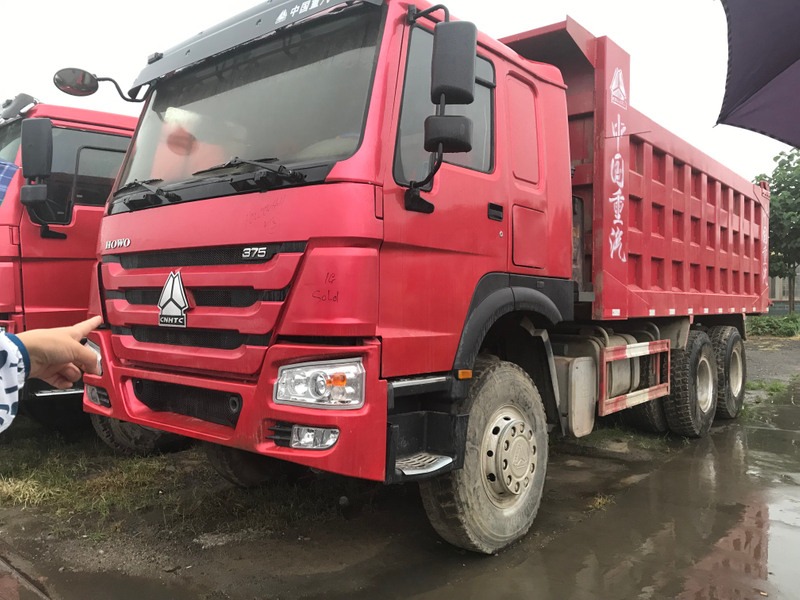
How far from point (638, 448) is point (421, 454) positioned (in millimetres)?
3517

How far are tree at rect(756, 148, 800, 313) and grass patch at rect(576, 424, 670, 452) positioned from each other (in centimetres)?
1572

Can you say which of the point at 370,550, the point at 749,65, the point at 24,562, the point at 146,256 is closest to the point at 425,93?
the point at 749,65

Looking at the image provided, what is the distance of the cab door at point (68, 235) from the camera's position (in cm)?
477

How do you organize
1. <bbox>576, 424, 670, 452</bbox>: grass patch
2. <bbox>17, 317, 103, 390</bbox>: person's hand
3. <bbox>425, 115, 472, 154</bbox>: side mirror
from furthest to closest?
<bbox>576, 424, 670, 452</bbox>: grass patch < <bbox>425, 115, 472, 154</bbox>: side mirror < <bbox>17, 317, 103, 390</bbox>: person's hand

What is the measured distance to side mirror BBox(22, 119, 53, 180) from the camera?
424cm

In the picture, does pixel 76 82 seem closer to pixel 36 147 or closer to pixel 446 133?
pixel 36 147

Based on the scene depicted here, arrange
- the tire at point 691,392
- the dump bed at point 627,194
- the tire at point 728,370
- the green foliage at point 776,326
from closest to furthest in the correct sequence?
the dump bed at point 627,194 → the tire at point 691,392 → the tire at point 728,370 → the green foliage at point 776,326

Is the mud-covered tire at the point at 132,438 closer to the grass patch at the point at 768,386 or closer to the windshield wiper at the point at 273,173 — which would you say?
the windshield wiper at the point at 273,173

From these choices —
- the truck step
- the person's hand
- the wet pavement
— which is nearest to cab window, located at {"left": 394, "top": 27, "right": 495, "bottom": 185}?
the truck step

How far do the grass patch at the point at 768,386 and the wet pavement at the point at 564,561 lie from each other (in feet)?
16.6

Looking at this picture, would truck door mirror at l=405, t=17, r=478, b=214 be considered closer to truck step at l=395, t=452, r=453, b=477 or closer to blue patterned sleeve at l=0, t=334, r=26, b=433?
truck step at l=395, t=452, r=453, b=477

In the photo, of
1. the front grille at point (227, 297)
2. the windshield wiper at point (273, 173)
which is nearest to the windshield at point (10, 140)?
the front grille at point (227, 297)

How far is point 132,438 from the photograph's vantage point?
4.91 m

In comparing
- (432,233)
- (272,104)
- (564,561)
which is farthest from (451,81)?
(564,561)
